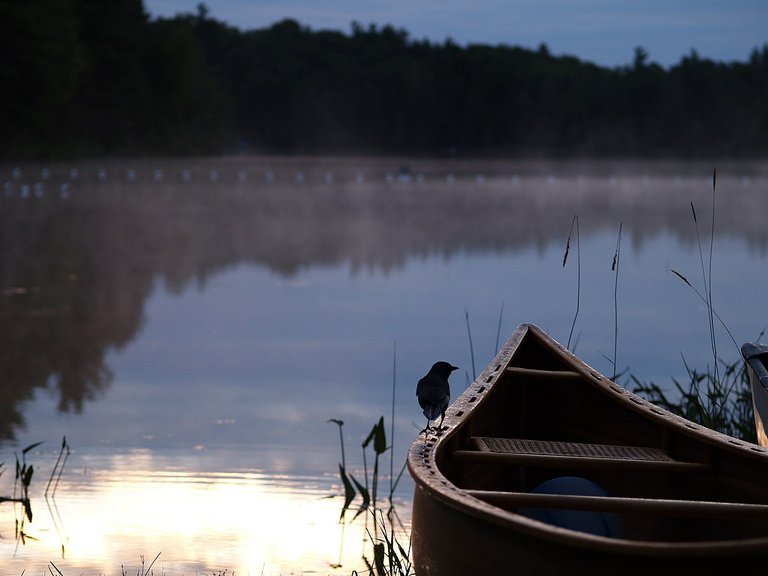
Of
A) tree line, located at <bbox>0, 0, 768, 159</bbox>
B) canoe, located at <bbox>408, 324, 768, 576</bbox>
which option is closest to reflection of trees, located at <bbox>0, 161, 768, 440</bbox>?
canoe, located at <bbox>408, 324, 768, 576</bbox>

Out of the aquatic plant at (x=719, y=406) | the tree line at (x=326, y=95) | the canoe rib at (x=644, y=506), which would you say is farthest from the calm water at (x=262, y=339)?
the tree line at (x=326, y=95)

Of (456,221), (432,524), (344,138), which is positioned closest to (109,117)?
(344,138)

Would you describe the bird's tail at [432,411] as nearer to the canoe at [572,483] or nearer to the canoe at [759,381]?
the canoe at [572,483]

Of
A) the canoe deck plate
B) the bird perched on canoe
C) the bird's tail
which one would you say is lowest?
the canoe deck plate

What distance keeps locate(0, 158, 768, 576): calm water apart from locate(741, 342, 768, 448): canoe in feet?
2.21

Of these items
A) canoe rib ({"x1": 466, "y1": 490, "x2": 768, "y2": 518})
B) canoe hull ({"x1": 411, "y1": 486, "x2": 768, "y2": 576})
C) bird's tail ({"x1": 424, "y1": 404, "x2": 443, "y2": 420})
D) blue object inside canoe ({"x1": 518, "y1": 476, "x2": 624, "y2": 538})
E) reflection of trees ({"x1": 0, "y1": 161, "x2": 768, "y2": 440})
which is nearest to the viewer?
canoe hull ({"x1": 411, "y1": 486, "x2": 768, "y2": 576})

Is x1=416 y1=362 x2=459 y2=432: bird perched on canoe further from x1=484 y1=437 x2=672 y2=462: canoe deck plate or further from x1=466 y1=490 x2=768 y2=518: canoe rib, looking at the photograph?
x1=466 y1=490 x2=768 y2=518: canoe rib

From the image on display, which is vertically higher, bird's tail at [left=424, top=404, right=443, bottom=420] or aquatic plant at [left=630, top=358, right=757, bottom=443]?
bird's tail at [left=424, top=404, right=443, bottom=420]

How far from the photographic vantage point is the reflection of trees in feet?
27.5

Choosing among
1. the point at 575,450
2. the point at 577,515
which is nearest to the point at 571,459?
the point at 577,515

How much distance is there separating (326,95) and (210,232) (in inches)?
2114

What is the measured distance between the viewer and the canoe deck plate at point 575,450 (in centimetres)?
325

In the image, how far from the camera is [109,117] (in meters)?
48.9

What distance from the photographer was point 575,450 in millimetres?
3357
